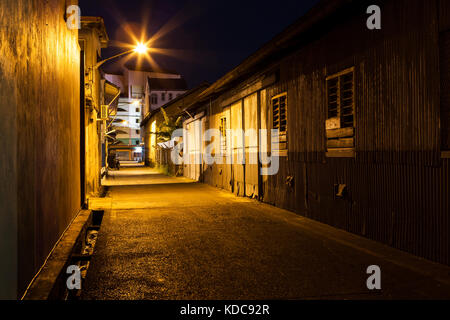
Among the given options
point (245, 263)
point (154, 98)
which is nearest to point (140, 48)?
point (245, 263)

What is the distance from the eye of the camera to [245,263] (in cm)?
584

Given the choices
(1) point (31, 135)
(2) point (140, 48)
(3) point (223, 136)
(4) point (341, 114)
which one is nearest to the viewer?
(1) point (31, 135)

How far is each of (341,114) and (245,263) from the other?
159 inches

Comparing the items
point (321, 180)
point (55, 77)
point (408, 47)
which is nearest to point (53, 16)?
point (55, 77)

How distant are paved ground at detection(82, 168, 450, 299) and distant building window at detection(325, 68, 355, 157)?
175 cm

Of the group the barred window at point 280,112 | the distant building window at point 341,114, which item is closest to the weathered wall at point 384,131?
the distant building window at point 341,114

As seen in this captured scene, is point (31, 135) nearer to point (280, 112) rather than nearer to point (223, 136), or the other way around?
point (280, 112)

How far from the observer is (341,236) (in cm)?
762

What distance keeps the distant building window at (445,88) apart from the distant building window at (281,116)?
555 cm

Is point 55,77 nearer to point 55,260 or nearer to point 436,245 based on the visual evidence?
point 55,260

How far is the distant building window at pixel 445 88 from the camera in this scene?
5500 millimetres

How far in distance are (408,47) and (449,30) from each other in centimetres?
77

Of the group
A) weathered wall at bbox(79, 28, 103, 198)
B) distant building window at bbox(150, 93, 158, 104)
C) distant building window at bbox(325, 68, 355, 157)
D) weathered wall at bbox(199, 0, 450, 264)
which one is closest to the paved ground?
weathered wall at bbox(199, 0, 450, 264)

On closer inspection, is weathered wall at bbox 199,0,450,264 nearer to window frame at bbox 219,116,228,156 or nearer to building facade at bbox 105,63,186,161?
window frame at bbox 219,116,228,156
